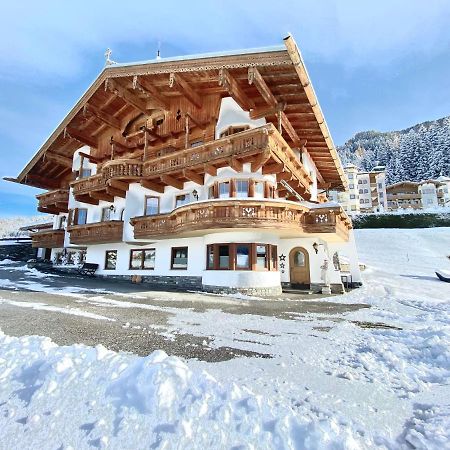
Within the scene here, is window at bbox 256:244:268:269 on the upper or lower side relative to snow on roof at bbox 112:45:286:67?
lower

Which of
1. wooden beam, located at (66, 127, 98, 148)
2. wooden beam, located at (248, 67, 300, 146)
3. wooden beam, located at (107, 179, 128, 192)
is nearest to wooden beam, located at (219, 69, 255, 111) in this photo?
wooden beam, located at (248, 67, 300, 146)

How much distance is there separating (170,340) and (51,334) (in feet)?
8.40

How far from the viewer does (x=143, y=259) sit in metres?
21.1

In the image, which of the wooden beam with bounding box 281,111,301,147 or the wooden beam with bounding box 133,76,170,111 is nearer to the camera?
the wooden beam with bounding box 281,111,301,147

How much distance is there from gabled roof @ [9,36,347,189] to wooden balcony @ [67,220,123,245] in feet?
25.0

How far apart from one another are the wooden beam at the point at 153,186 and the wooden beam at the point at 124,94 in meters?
5.16

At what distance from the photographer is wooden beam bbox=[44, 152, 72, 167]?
27.6 metres

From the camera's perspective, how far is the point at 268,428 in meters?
2.90

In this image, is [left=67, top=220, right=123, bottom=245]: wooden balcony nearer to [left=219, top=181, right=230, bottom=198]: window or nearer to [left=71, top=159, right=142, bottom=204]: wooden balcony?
[left=71, top=159, right=142, bottom=204]: wooden balcony

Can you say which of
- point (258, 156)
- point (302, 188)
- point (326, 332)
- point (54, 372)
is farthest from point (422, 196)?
point (54, 372)

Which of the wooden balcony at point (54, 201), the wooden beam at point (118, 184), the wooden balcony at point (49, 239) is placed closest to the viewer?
A: the wooden beam at point (118, 184)

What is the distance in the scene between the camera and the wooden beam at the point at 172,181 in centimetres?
1795

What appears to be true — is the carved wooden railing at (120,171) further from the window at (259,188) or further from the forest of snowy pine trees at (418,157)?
the forest of snowy pine trees at (418,157)

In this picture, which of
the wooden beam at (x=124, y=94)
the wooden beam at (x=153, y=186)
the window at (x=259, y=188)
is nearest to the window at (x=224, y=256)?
the window at (x=259, y=188)
